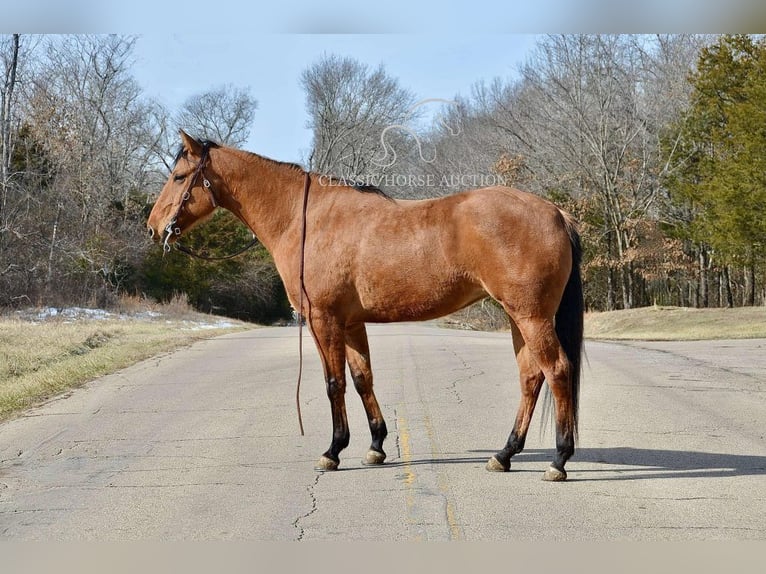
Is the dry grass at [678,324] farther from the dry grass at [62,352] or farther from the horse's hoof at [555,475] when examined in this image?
the horse's hoof at [555,475]

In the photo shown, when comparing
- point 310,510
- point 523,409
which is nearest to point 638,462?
point 523,409

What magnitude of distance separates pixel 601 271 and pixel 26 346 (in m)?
31.1

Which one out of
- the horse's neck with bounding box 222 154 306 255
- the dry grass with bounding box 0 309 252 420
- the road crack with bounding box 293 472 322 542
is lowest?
the road crack with bounding box 293 472 322 542

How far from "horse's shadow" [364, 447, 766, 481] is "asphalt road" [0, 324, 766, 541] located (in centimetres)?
2

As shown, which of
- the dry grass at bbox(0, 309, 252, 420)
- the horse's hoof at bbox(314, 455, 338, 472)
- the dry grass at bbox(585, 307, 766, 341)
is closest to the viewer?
the horse's hoof at bbox(314, 455, 338, 472)

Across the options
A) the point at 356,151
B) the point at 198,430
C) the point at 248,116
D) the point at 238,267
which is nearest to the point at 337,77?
the point at 248,116

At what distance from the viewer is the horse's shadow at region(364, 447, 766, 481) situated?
615 cm

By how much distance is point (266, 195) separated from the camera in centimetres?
710

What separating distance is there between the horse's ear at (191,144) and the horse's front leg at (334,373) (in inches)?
75.9

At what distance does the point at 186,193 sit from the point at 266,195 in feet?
2.36

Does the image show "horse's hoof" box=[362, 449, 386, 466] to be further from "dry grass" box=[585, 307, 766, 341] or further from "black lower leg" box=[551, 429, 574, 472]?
"dry grass" box=[585, 307, 766, 341]

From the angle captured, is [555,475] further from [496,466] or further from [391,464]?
[391,464]

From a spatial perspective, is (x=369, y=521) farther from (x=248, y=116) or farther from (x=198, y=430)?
(x=248, y=116)

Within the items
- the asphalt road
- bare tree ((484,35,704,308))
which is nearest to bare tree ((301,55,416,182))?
bare tree ((484,35,704,308))
